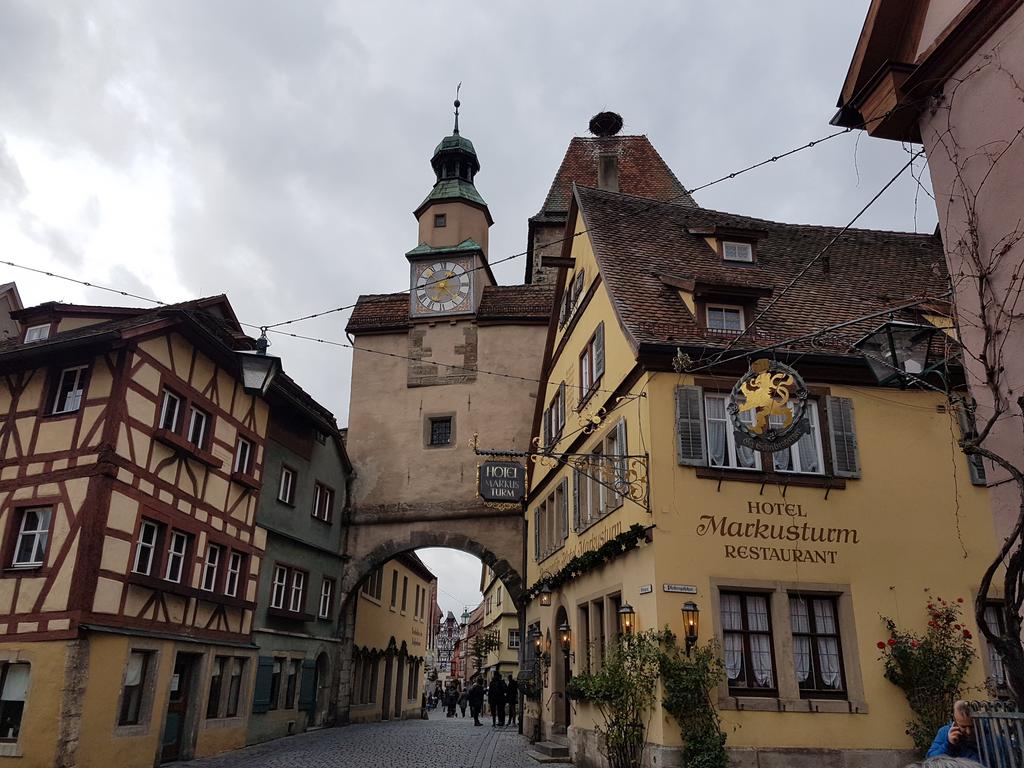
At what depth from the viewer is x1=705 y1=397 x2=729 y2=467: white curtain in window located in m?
12.5

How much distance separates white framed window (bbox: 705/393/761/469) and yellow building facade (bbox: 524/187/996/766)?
0.03m

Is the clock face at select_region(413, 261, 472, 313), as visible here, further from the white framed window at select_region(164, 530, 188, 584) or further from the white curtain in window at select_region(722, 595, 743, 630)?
the white curtain in window at select_region(722, 595, 743, 630)

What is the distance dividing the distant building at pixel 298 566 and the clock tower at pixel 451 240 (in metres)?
5.86

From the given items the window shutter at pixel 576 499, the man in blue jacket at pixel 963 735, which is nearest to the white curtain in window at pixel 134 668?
the window shutter at pixel 576 499

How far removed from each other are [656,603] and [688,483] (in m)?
1.81

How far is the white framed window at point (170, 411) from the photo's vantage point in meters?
15.6

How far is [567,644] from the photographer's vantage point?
17.0 meters

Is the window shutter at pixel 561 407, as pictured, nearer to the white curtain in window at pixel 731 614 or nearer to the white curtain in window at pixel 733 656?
the white curtain in window at pixel 731 614

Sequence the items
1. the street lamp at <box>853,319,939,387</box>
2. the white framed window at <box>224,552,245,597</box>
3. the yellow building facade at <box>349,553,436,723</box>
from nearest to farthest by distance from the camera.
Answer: the street lamp at <box>853,319,939,387</box>
the white framed window at <box>224,552,245,597</box>
the yellow building facade at <box>349,553,436,723</box>

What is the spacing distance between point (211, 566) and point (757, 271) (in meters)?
12.5

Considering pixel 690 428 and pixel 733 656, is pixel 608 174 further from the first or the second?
pixel 733 656

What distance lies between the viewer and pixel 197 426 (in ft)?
55.8

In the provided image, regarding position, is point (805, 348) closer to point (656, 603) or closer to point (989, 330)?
point (656, 603)

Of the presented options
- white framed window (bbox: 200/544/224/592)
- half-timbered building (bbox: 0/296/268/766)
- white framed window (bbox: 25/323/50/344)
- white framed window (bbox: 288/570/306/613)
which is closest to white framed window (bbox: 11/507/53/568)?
half-timbered building (bbox: 0/296/268/766)
